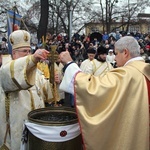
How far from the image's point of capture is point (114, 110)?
2641mm

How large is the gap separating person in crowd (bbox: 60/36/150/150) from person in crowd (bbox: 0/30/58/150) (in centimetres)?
59

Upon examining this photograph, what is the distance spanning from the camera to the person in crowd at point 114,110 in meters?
2.65

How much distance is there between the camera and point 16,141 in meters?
3.37

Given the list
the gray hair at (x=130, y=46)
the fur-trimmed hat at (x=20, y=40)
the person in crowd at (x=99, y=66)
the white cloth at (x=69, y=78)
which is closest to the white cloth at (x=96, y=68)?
the person in crowd at (x=99, y=66)

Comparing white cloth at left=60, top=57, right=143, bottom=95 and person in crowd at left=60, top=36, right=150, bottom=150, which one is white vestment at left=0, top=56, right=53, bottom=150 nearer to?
white cloth at left=60, top=57, right=143, bottom=95

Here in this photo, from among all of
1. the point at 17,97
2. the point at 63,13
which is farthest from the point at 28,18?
the point at 17,97

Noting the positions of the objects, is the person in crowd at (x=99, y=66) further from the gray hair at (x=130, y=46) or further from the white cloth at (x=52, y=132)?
the white cloth at (x=52, y=132)

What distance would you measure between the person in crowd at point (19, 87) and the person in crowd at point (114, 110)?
0.59 meters

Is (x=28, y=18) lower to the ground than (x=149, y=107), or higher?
higher

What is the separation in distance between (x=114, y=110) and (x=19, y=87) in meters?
1.06

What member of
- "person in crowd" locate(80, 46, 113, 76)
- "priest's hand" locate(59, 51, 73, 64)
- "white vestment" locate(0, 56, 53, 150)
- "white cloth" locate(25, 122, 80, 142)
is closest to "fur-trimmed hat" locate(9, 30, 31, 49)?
"white vestment" locate(0, 56, 53, 150)

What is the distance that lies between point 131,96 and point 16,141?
1.51 meters

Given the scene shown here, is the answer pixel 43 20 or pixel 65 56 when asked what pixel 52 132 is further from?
pixel 43 20

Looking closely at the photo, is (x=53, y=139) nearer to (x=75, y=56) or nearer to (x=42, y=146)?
(x=42, y=146)
